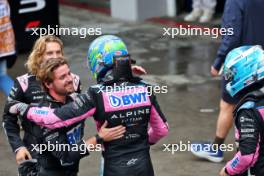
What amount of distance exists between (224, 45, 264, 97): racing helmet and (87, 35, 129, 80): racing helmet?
0.63m

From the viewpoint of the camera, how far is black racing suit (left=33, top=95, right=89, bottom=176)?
153 inches

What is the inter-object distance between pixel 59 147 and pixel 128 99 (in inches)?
20.8

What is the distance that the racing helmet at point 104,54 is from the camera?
3.83 meters

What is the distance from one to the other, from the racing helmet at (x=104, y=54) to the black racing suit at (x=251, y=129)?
76cm

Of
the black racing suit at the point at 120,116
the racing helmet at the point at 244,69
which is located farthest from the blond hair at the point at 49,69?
the racing helmet at the point at 244,69

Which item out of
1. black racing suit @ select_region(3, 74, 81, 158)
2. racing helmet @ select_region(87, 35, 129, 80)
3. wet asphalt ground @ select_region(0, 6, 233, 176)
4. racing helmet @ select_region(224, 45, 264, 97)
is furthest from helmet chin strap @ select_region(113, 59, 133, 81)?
wet asphalt ground @ select_region(0, 6, 233, 176)

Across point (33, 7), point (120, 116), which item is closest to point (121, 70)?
point (120, 116)

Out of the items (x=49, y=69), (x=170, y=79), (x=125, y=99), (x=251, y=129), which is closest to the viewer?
(x=251, y=129)

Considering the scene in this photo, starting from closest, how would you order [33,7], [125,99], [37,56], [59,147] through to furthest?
[125,99]
[59,147]
[37,56]
[33,7]

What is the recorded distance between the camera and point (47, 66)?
4098mm

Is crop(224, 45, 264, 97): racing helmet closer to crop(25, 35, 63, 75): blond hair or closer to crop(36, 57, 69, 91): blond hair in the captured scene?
crop(36, 57, 69, 91): blond hair

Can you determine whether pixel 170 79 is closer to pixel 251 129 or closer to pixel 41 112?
pixel 41 112

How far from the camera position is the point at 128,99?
3.83m

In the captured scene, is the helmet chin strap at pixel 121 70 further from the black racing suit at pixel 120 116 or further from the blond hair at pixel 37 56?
the blond hair at pixel 37 56
